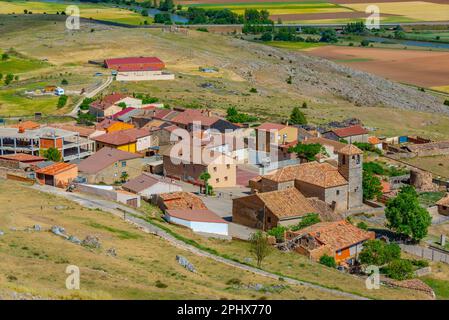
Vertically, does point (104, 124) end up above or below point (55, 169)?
above

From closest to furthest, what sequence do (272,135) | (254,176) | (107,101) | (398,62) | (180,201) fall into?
(180,201) → (254,176) → (272,135) → (107,101) → (398,62)

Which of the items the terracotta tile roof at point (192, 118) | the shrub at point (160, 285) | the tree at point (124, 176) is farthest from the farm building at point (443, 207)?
the shrub at point (160, 285)

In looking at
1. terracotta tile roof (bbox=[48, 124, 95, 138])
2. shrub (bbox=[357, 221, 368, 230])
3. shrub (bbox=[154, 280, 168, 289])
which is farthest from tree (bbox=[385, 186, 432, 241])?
terracotta tile roof (bbox=[48, 124, 95, 138])

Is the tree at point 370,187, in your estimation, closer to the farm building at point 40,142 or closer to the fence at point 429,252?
the fence at point 429,252

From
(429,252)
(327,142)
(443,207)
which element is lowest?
(429,252)

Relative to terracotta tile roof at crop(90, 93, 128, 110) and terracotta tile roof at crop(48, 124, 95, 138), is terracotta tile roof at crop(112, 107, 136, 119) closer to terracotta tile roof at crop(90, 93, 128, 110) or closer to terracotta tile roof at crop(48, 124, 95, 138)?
terracotta tile roof at crop(90, 93, 128, 110)

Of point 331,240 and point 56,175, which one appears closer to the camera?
point 331,240

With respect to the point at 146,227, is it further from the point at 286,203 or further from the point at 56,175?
the point at 56,175

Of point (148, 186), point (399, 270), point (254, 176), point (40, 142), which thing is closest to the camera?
point (399, 270)

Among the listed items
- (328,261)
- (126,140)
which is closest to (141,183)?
(126,140)
